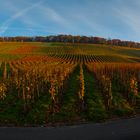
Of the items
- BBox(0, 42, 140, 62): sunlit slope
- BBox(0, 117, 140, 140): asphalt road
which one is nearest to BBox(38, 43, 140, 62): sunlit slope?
BBox(0, 42, 140, 62): sunlit slope

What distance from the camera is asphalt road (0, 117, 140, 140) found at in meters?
19.0

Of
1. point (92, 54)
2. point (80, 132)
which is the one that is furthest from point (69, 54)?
point (80, 132)

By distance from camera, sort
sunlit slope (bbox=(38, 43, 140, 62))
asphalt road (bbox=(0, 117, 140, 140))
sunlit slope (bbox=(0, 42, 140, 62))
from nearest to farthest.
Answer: asphalt road (bbox=(0, 117, 140, 140))
sunlit slope (bbox=(0, 42, 140, 62))
sunlit slope (bbox=(38, 43, 140, 62))

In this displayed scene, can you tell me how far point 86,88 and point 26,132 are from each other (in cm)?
1911

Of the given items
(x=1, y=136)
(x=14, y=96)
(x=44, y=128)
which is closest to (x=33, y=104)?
(x=14, y=96)

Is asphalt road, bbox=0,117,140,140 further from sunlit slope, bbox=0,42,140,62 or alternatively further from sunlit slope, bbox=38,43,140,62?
sunlit slope, bbox=38,43,140,62

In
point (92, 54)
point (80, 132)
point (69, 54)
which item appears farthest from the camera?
point (92, 54)

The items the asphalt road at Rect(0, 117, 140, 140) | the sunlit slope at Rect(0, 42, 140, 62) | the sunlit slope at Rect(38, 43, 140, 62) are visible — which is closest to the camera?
the asphalt road at Rect(0, 117, 140, 140)

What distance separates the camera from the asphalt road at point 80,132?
62.2 ft

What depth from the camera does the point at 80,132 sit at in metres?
20.1

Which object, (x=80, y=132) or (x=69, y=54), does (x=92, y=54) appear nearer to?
(x=69, y=54)

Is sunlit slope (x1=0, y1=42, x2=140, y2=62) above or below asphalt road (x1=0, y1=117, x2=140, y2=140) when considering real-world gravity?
above

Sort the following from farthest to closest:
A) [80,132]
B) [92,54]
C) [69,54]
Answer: [92,54], [69,54], [80,132]

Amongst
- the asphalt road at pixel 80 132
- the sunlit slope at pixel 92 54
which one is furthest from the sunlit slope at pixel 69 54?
the asphalt road at pixel 80 132
